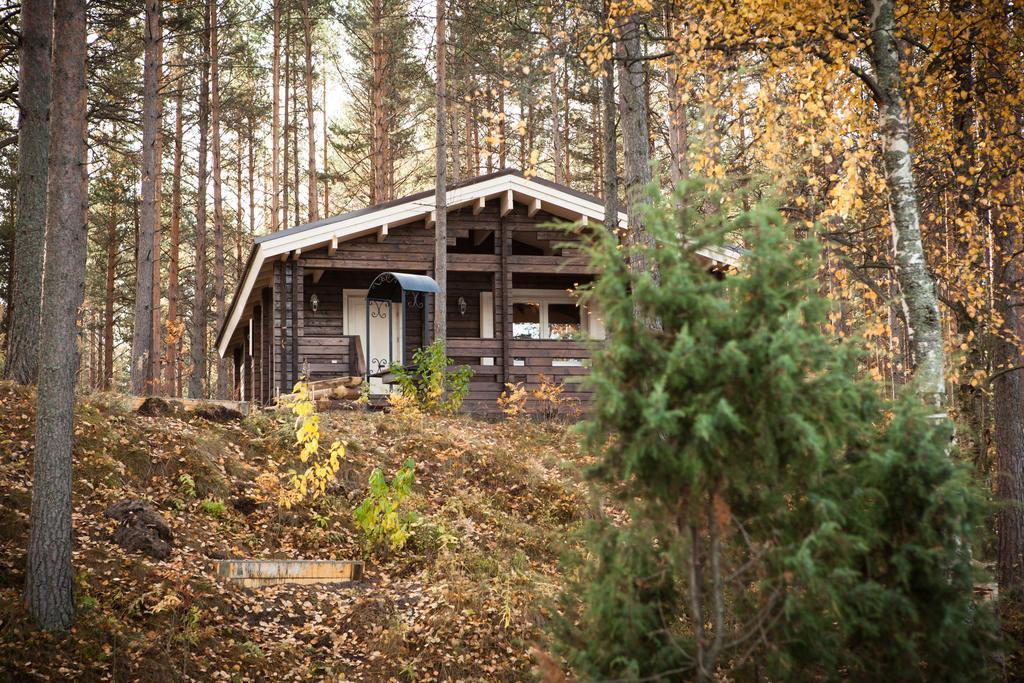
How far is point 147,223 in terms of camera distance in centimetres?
1528

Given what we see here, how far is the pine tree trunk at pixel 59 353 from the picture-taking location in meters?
5.74

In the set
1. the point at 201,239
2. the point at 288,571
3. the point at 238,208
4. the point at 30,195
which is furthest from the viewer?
the point at 238,208

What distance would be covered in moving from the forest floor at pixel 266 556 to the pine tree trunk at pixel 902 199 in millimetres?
2648

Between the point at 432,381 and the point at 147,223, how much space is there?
655 cm

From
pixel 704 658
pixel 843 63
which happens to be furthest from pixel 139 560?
pixel 843 63

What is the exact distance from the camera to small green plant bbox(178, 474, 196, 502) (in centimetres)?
819

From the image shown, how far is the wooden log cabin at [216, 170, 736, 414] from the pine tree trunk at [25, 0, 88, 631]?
8410 mm

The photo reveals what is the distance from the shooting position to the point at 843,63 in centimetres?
646

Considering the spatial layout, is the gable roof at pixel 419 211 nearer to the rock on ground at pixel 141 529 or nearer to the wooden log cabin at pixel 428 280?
the wooden log cabin at pixel 428 280

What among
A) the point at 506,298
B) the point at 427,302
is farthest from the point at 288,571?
the point at 506,298

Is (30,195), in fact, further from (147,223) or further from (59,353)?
(147,223)

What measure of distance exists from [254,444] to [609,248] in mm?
7741

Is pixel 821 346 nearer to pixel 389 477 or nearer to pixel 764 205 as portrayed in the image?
pixel 764 205

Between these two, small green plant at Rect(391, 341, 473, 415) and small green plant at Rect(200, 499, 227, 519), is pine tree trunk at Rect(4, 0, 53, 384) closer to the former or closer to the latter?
small green plant at Rect(200, 499, 227, 519)
